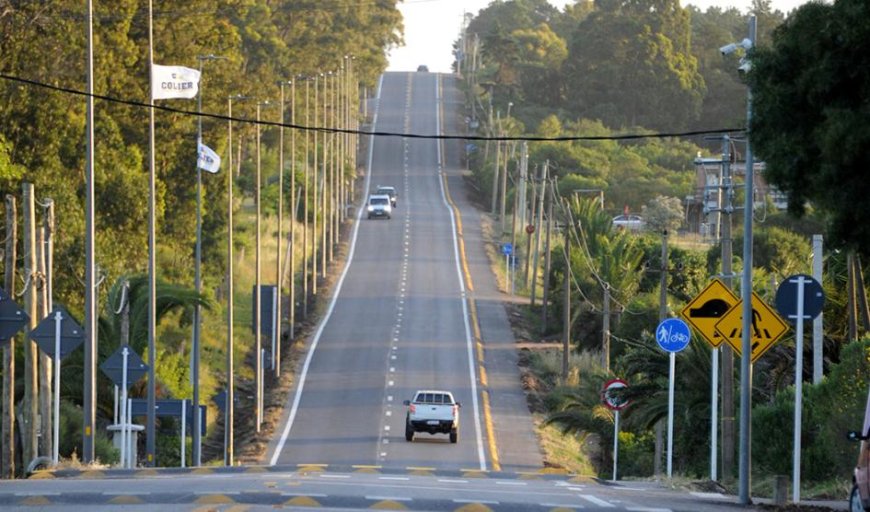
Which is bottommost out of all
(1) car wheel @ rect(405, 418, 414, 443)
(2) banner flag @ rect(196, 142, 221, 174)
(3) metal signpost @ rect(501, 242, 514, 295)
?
(1) car wheel @ rect(405, 418, 414, 443)

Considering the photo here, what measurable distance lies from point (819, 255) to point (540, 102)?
408 feet

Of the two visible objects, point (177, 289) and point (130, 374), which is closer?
point (130, 374)

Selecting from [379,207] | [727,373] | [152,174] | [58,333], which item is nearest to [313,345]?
[152,174]

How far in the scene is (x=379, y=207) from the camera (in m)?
103

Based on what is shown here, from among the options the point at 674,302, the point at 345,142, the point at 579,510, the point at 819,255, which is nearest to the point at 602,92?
the point at 345,142

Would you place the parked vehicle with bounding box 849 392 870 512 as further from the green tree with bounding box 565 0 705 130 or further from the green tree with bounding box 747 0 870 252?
the green tree with bounding box 565 0 705 130

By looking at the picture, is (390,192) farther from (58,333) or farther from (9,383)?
(58,333)

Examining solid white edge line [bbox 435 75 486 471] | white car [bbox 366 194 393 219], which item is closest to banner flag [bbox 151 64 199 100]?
solid white edge line [bbox 435 75 486 471]

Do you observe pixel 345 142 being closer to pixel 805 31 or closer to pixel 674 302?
pixel 674 302

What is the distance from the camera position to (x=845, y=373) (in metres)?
27.5

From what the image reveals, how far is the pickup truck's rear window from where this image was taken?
48.9 metres

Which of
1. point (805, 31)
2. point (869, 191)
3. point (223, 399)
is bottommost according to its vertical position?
point (223, 399)

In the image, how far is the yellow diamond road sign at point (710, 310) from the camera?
84.6 ft

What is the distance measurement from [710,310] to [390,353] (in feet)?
130
